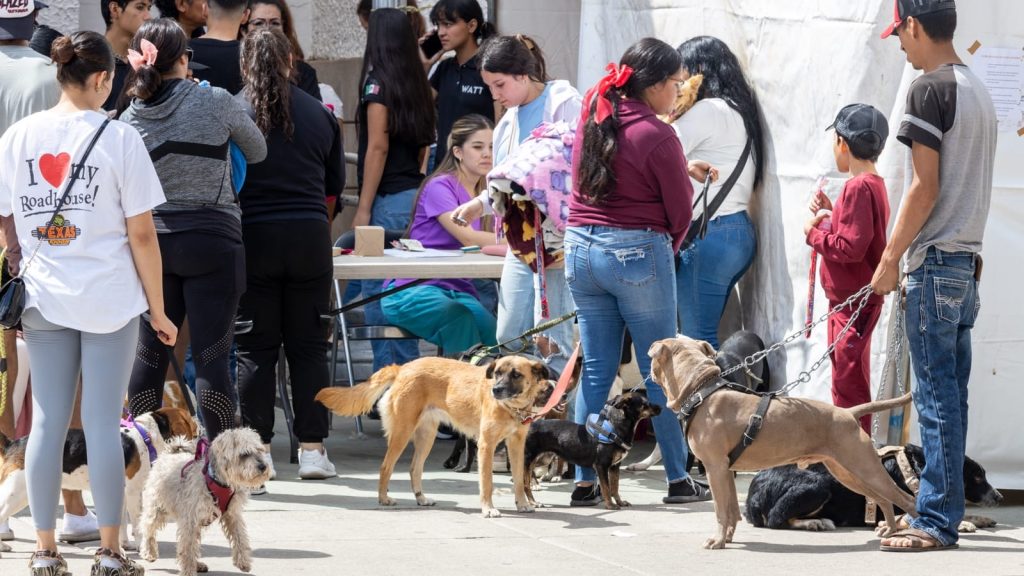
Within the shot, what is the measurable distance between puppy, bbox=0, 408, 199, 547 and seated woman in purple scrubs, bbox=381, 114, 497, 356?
2.50m

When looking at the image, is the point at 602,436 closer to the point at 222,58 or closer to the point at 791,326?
the point at 791,326

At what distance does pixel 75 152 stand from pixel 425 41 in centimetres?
533

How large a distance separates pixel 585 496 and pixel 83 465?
2.25 meters

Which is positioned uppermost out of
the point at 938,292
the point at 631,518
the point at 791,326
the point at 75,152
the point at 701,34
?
the point at 701,34

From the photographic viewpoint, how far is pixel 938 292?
514cm

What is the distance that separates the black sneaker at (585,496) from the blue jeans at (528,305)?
2.65 ft

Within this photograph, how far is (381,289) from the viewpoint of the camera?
27.5 feet

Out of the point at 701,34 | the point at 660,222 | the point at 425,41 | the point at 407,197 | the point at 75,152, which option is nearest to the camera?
the point at 75,152

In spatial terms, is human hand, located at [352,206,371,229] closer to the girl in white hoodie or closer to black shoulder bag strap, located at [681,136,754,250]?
the girl in white hoodie

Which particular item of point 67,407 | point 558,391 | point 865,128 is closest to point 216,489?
point 67,407

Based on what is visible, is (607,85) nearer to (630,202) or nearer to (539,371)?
(630,202)

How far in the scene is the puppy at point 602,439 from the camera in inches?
239

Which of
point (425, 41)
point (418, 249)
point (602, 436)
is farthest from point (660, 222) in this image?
point (425, 41)

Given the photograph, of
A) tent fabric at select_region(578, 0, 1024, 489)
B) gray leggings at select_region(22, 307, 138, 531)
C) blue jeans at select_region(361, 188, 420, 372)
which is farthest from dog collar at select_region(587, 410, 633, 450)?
blue jeans at select_region(361, 188, 420, 372)
